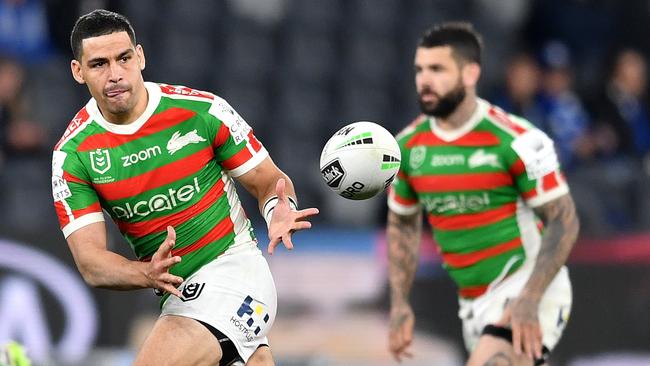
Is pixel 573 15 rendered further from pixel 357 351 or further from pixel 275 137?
pixel 357 351

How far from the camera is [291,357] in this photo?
33.7ft

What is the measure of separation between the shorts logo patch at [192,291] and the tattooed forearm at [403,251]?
1.93 m

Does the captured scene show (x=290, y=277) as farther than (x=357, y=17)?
No

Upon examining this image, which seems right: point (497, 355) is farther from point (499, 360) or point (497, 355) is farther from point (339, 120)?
point (339, 120)

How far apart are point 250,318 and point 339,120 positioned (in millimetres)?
6701

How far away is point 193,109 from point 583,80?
793cm

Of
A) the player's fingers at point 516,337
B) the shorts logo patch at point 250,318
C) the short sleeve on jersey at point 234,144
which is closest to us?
the shorts logo patch at point 250,318

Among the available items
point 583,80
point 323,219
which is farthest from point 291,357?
point 583,80

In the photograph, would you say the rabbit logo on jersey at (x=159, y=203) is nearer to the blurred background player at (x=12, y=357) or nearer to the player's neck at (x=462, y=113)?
the blurred background player at (x=12, y=357)

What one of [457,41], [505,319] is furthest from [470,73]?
[505,319]

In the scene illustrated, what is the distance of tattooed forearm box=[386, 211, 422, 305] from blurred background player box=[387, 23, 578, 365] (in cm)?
3

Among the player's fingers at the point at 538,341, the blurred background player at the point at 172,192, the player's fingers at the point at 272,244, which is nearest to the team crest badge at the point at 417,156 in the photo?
the player's fingers at the point at 538,341

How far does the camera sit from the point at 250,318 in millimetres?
6285

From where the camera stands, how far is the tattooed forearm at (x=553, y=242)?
722cm
